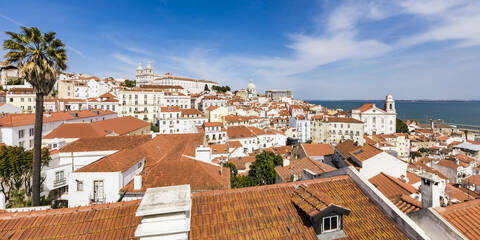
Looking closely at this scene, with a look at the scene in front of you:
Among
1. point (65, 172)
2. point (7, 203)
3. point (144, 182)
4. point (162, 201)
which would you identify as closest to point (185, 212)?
point (162, 201)

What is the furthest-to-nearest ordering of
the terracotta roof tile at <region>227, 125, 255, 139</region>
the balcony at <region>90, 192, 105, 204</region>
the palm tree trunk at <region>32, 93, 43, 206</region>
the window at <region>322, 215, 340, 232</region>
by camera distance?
1. the terracotta roof tile at <region>227, 125, 255, 139</region>
2. the balcony at <region>90, 192, 105, 204</region>
3. the palm tree trunk at <region>32, 93, 43, 206</region>
4. the window at <region>322, 215, 340, 232</region>

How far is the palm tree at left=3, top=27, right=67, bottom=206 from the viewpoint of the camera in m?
10.8

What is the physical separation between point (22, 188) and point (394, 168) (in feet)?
87.0

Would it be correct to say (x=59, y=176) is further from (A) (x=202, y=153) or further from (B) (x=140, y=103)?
(B) (x=140, y=103)

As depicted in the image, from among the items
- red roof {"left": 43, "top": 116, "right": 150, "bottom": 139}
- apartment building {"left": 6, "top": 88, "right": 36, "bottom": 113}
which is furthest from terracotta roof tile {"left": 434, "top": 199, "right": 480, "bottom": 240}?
apartment building {"left": 6, "top": 88, "right": 36, "bottom": 113}

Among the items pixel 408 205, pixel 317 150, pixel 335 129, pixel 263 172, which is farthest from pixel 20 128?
pixel 335 129

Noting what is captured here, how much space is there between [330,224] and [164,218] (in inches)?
144

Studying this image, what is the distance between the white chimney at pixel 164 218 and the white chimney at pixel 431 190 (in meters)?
5.94

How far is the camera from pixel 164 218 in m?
3.72

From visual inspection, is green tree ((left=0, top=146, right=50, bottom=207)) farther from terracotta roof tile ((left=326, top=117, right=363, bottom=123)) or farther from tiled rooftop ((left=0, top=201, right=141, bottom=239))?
terracotta roof tile ((left=326, top=117, right=363, bottom=123))

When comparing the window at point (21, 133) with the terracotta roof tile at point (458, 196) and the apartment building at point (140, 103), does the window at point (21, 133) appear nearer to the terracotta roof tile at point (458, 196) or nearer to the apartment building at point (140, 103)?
the terracotta roof tile at point (458, 196)

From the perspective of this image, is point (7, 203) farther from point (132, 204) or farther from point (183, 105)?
point (183, 105)

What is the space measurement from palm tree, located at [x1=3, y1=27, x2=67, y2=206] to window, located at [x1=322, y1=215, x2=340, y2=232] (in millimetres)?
13102

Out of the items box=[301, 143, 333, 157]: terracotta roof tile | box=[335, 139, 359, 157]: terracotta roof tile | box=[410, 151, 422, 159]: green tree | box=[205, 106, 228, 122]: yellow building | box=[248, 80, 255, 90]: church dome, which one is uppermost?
box=[248, 80, 255, 90]: church dome
